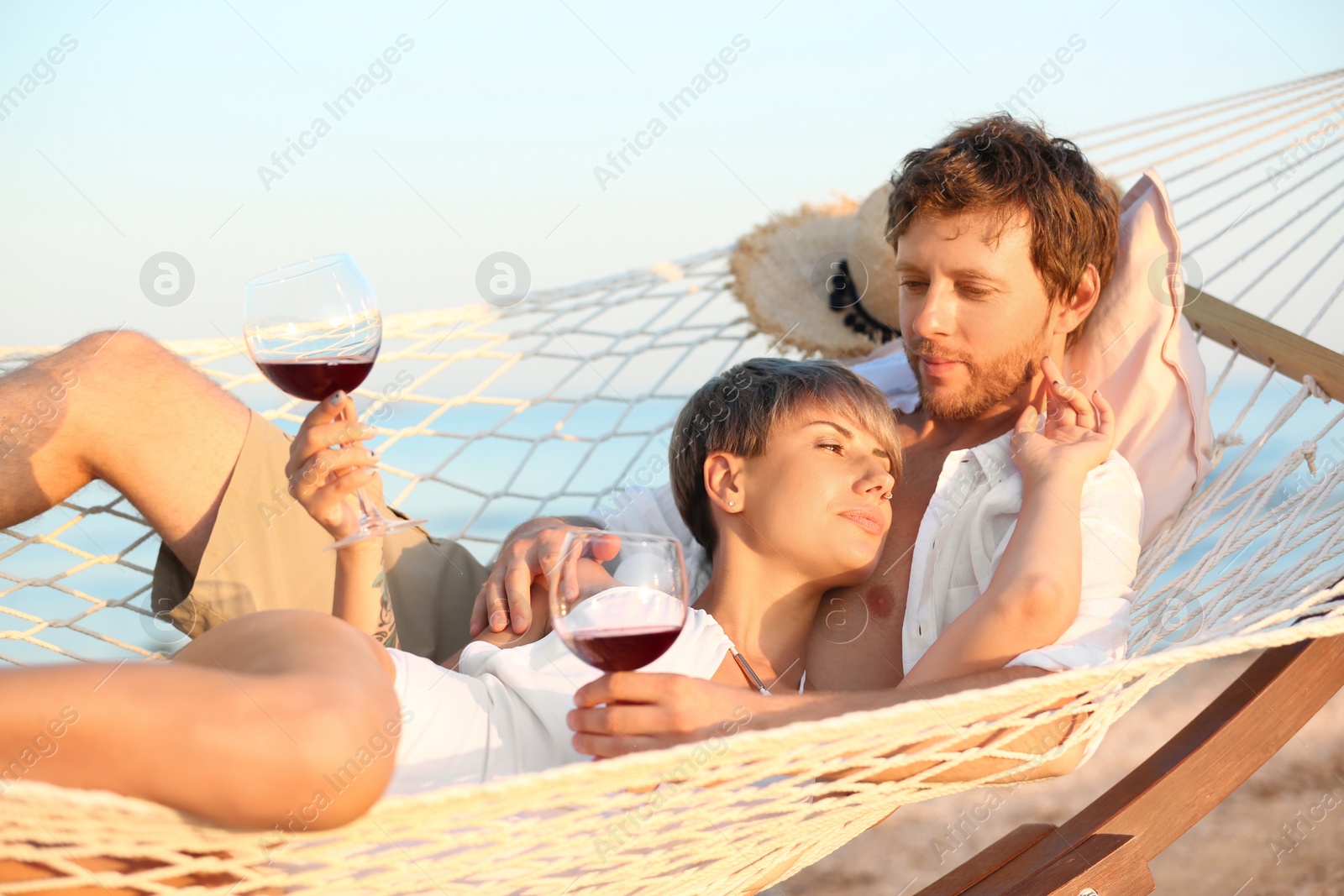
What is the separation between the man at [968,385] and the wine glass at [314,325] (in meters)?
0.35

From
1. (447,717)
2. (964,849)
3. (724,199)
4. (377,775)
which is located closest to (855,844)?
(964,849)

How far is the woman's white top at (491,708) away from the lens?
1044 mm

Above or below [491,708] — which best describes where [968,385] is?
above

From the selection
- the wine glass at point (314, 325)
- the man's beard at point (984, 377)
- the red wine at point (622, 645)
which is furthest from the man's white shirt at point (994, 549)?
the wine glass at point (314, 325)

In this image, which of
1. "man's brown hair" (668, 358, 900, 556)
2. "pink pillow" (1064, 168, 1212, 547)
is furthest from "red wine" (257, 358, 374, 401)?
"pink pillow" (1064, 168, 1212, 547)

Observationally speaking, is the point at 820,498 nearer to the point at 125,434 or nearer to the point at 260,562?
the point at 260,562

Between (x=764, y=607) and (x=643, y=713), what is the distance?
54 cm

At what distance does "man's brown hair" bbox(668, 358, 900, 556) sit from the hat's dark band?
0.65 metres

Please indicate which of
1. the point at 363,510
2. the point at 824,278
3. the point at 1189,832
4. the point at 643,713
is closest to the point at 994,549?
the point at 643,713

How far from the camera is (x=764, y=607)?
1.41 meters

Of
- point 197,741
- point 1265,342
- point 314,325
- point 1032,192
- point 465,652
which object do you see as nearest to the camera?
point 197,741

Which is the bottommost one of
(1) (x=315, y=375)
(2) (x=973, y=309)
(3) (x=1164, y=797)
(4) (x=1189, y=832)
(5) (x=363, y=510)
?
(4) (x=1189, y=832)

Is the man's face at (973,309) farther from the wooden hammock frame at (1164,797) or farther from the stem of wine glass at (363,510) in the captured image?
the stem of wine glass at (363,510)

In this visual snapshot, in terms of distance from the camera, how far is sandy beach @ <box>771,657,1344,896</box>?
116 inches
